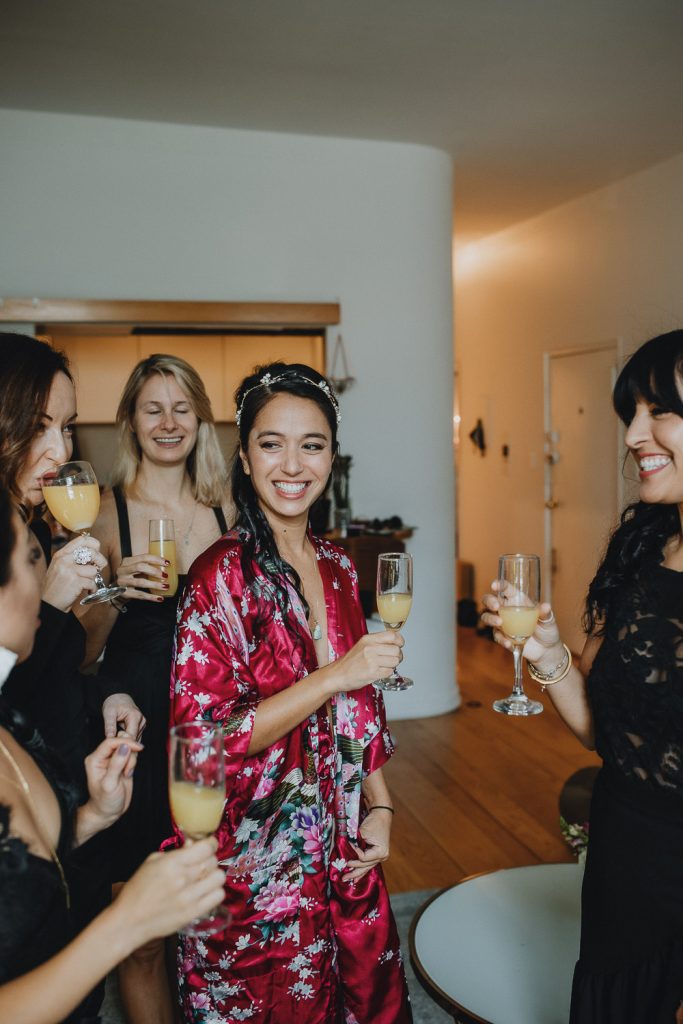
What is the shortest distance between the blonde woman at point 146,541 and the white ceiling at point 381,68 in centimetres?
179

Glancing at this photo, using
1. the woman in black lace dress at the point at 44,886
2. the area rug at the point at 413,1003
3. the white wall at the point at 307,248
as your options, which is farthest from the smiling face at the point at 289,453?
the white wall at the point at 307,248

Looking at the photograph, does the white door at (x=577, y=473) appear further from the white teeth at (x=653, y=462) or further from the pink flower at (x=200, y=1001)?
the pink flower at (x=200, y=1001)

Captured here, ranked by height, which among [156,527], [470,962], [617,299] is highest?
[617,299]

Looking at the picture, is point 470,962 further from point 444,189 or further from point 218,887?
point 444,189

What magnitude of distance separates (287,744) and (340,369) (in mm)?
3743

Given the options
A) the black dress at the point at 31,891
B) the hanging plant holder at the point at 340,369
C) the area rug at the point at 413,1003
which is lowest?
the area rug at the point at 413,1003

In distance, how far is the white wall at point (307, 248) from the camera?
14.8 ft

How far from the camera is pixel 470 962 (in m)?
1.79

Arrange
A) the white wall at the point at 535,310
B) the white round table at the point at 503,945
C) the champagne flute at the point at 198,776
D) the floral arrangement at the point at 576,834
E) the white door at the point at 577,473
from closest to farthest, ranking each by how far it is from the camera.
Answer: the champagne flute at the point at 198,776, the white round table at the point at 503,945, the floral arrangement at the point at 576,834, the white wall at the point at 535,310, the white door at the point at 577,473

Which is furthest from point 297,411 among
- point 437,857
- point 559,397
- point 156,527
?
point 559,397

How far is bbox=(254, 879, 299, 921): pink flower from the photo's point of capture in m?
1.58

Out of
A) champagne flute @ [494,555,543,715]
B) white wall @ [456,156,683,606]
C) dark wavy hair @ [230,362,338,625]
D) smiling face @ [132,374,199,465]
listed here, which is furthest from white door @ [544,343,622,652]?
dark wavy hair @ [230,362,338,625]

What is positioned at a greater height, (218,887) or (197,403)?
(197,403)

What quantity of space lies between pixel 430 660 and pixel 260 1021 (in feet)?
12.3
